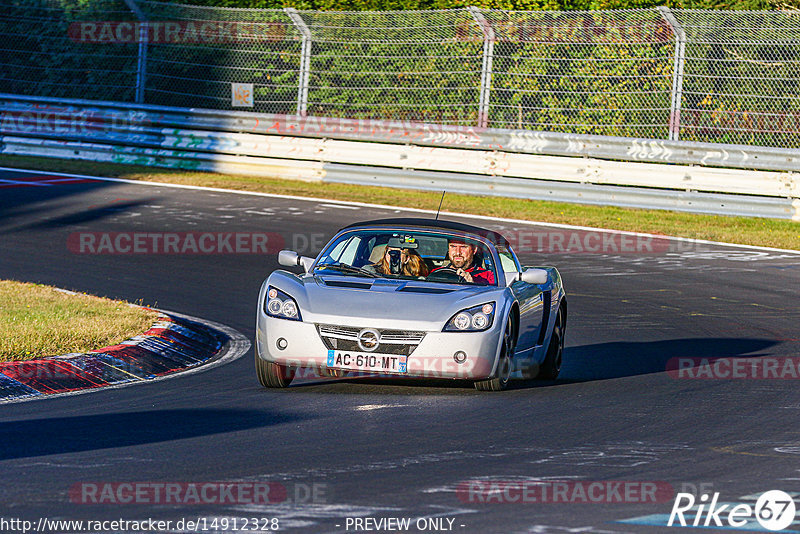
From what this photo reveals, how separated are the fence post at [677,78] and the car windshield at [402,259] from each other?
11600 millimetres

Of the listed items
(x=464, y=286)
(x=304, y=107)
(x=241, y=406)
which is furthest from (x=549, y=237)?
(x=241, y=406)

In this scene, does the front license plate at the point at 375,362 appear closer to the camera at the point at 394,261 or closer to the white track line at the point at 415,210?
the camera at the point at 394,261

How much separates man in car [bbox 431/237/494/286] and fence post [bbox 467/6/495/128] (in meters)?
12.4

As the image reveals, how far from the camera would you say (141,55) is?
2522 centimetres

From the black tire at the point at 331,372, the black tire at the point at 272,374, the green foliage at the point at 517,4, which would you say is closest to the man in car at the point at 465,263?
the black tire at the point at 331,372

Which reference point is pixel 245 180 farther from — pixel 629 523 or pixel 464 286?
pixel 629 523

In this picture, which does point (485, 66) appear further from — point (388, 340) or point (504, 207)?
point (388, 340)

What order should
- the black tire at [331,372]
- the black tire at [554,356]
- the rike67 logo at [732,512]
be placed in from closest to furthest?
the rike67 logo at [732,512], the black tire at [331,372], the black tire at [554,356]

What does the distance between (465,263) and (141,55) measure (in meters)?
16.5

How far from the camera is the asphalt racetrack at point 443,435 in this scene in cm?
581

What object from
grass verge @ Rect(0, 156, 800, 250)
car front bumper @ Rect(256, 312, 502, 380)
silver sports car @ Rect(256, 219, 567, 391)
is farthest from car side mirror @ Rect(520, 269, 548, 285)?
grass verge @ Rect(0, 156, 800, 250)

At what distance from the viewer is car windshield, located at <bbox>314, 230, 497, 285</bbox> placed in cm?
991

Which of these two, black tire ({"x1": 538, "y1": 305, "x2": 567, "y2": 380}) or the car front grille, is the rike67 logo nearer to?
the car front grille

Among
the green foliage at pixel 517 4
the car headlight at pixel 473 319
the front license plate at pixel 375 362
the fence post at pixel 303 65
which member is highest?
the green foliage at pixel 517 4
